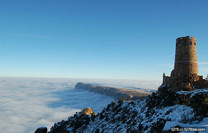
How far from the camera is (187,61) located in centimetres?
1920

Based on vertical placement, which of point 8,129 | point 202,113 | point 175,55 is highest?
point 175,55

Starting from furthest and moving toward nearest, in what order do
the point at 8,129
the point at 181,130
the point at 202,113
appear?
1. the point at 8,129
2. the point at 202,113
3. the point at 181,130

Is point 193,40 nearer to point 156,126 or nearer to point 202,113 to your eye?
point 202,113

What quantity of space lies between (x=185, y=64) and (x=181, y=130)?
1648 cm

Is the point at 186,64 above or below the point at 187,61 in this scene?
below

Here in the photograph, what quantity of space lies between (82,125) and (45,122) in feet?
486

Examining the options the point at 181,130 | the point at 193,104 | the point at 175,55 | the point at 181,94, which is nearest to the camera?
the point at 181,130

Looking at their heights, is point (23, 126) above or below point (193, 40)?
below

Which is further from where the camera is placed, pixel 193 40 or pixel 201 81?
pixel 193 40

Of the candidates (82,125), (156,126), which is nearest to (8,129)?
(82,125)

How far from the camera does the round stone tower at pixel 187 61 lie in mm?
19000

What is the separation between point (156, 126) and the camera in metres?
11.1

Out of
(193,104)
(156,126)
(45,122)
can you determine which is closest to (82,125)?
(156,126)

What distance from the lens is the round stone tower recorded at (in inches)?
748
